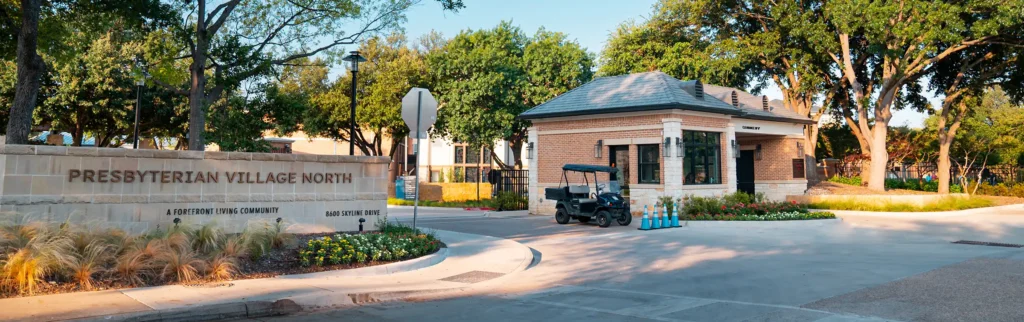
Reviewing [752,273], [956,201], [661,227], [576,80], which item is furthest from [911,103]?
[752,273]

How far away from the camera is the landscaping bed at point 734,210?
21500 millimetres

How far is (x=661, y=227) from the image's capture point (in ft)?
65.0

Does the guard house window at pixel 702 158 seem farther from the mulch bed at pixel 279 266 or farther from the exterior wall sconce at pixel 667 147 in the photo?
the mulch bed at pixel 279 266

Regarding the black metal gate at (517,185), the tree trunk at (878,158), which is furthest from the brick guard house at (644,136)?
the tree trunk at (878,158)

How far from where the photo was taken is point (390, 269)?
431 inches

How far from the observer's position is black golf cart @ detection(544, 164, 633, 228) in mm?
20172

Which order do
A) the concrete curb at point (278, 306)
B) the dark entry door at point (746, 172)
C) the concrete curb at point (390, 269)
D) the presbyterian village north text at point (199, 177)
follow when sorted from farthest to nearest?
the dark entry door at point (746, 172) → the presbyterian village north text at point (199, 177) → the concrete curb at point (390, 269) → the concrete curb at point (278, 306)

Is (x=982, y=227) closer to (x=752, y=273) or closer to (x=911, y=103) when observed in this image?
(x=752, y=273)

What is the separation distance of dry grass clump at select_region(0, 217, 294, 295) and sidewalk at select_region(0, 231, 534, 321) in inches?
15.4

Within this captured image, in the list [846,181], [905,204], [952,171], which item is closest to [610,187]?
[905,204]

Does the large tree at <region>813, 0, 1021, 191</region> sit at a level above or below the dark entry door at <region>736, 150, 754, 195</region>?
above

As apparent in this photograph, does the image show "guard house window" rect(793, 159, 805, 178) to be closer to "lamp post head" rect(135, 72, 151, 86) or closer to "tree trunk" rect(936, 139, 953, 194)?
"tree trunk" rect(936, 139, 953, 194)

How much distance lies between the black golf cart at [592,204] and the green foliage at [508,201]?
7190 mm

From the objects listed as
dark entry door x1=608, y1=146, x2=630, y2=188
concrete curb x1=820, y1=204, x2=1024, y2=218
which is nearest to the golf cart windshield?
dark entry door x1=608, y1=146, x2=630, y2=188
